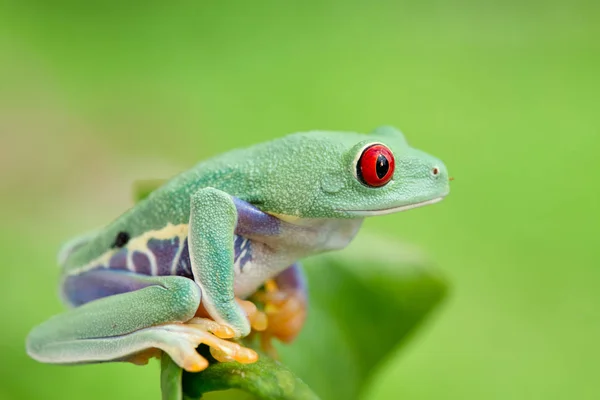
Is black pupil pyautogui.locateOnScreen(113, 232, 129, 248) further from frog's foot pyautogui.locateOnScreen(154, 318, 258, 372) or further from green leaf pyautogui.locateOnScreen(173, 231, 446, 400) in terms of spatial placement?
green leaf pyautogui.locateOnScreen(173, 231, 446, 400)

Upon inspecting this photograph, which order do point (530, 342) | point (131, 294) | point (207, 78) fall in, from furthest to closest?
point (207, 78) → point (530, 342) → point (131, 294)

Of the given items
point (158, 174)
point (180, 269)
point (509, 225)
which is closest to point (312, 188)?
point (180, 269)

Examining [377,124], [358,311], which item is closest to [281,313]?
[358,311]

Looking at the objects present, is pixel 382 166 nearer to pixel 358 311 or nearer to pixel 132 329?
pixel 132 329

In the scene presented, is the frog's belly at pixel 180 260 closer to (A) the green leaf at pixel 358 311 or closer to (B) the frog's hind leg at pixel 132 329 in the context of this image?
(B) the frog's hind leg at pixel 132 329

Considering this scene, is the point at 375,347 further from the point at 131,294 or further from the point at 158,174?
the point at 158,174
